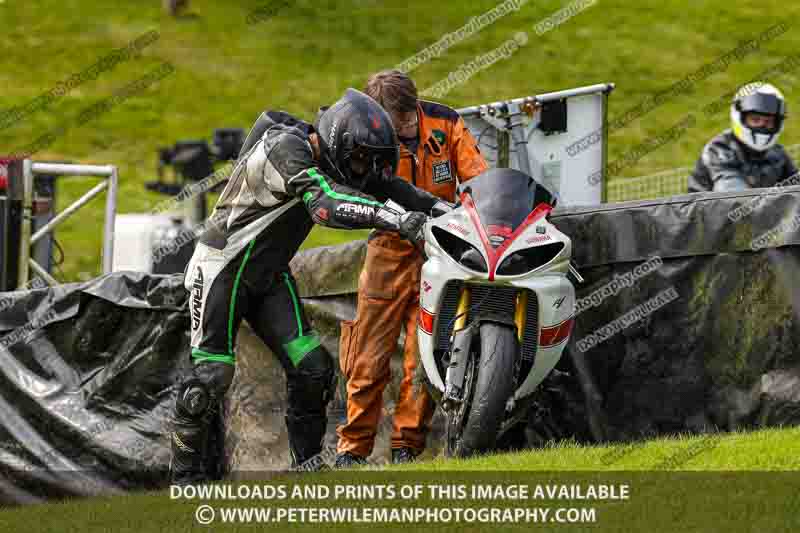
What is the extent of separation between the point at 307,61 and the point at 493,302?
3279 centimetres

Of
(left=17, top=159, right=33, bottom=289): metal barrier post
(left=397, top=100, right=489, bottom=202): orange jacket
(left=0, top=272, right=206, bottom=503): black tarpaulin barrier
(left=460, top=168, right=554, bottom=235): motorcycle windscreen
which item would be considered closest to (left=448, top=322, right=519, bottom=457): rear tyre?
(left=460, top=168, right=554, bottom=235): motorcycle windscreen

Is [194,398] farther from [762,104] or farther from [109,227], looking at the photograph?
[762,104]

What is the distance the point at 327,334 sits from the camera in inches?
300

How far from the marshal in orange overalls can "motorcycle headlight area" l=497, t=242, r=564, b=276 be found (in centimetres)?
100

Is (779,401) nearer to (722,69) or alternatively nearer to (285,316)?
(285,316)

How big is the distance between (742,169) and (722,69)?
74.6 ft

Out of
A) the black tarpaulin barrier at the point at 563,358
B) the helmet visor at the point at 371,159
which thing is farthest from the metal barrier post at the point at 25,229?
the helmet visor at the point at 371,159

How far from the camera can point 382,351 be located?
668 centimetres

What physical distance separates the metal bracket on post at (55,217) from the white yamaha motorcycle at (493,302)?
13.3 ft

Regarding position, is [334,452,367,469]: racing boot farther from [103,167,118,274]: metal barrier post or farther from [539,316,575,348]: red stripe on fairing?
[103,167,118,274]: metal barrier post

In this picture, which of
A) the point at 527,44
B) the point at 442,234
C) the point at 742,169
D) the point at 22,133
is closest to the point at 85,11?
the point at 22,133

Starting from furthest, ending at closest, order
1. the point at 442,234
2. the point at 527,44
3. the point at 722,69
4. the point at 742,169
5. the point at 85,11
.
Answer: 1. the point at 85,11
2. the point at 527,44
3. the point at 722,69
4. the point at 742,169
5. the point at 442,234

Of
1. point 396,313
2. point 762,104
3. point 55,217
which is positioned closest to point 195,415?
point 396,313

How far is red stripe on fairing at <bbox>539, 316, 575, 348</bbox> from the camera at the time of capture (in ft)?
19.1
